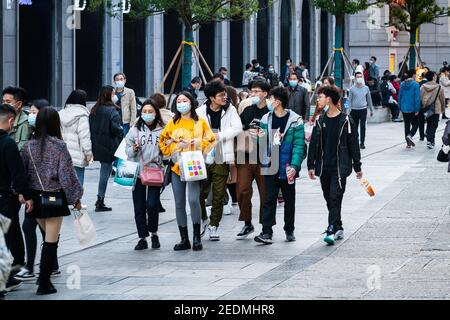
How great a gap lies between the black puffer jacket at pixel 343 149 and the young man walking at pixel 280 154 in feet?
0.43

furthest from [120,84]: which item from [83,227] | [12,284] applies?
[12,284]

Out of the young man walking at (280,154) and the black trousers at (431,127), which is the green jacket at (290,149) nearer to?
the young man walking at (280,154)

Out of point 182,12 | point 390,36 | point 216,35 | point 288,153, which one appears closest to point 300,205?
point 288,153

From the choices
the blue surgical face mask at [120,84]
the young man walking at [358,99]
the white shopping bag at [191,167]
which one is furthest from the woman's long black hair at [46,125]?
the young man walking at [358,99]

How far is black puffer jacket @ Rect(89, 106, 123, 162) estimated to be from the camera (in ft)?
53.1

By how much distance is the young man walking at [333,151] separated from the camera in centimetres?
1284

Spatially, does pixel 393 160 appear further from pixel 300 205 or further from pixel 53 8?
pixel 53 8

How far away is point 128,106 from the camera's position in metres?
19.9

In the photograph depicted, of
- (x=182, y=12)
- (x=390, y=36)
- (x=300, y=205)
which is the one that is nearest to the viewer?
(x=300, y=205)

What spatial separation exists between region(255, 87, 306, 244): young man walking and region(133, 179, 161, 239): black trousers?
1.18 m

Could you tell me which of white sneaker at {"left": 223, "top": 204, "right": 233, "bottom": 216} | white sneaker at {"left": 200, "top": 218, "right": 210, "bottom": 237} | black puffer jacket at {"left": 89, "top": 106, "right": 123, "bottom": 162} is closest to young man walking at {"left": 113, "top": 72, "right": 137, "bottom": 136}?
black puffer jacket at {"left": 89, "top": 106, "right": 123, "bottom": 162}

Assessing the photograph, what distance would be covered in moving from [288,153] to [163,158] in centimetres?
138

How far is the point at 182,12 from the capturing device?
25.8 m

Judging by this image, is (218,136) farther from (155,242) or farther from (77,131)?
(77,131)
